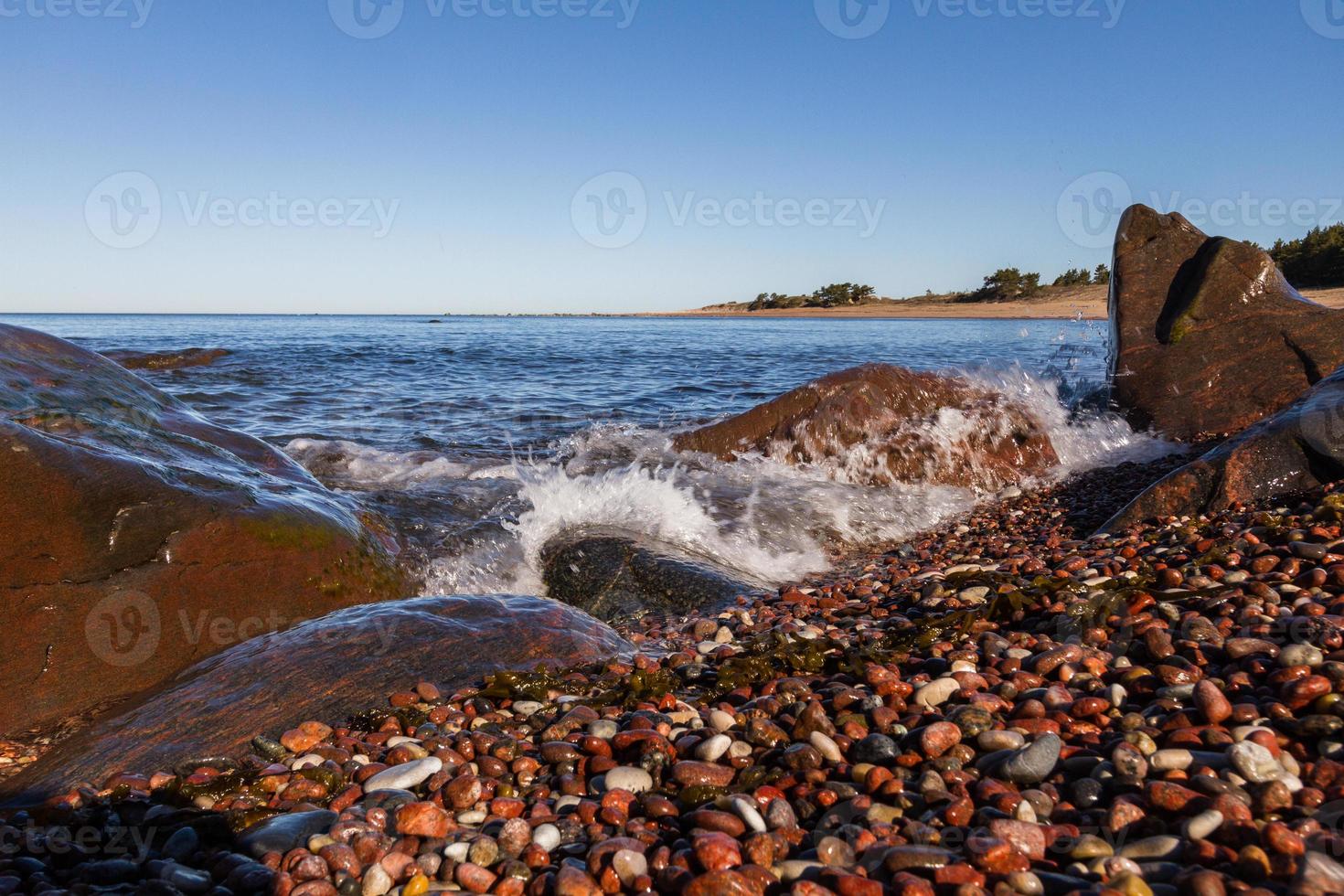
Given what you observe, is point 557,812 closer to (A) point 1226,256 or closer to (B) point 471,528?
(B) point 471,528

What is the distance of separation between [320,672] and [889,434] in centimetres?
701

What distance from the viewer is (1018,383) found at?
10.0 metres

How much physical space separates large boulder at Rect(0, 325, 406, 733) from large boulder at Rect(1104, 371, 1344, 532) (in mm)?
5323

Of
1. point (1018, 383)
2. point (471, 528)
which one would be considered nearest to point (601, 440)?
point (471, 528)

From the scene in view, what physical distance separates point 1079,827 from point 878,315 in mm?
Answer: 67385

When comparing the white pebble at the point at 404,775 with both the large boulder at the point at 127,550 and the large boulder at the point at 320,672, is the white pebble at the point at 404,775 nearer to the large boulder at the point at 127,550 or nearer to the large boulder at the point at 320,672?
the large boulder at the point at 320,672

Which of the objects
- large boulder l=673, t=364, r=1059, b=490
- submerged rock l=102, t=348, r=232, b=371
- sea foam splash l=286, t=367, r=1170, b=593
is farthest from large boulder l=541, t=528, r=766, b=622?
submerged rock l=102, t=348, r=232, b=371

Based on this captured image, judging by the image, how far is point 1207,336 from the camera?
891 cm

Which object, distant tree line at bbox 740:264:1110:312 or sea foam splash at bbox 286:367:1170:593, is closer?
sea foam splash at bbox 286:367:1170:593

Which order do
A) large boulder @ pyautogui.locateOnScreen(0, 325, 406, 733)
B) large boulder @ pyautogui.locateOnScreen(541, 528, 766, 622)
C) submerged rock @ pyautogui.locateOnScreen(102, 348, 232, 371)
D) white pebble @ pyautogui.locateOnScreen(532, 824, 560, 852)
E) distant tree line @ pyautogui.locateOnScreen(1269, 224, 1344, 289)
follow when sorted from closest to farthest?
1. white pebble @ pyautogui.locateOnScreen(532, 824, 560, 852)
2. large boulder @ pyautogui.locateOnScreen(0, 325, 406, 733)
3. large boulder @ pyautogui.locateOnScreen(541, 528, 766, 622)
4. submerged rock @ pyautogui.locateOnScreen(102, 348, 232, 371)
5. distant tree line @ pyautogui.locateOnScreen(1269, 224, 1344, 289)

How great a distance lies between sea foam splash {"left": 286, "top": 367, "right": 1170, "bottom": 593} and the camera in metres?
6.36

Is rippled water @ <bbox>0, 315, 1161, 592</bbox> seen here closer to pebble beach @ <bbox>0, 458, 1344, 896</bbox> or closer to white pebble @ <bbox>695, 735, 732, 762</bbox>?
pebble beach @ <bbox>0, 458, 1344, 896</bbox>

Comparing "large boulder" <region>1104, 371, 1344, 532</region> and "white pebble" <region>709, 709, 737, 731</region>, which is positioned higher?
"large boulder" <region>1104, 371, 1344, 532</region>

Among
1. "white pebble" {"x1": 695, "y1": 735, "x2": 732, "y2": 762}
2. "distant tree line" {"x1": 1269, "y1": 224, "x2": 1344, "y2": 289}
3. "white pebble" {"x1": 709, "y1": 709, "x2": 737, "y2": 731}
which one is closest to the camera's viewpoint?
"white pebble" {"x1": 695, "y1": 735, "x2": 732, "y2": 762}
